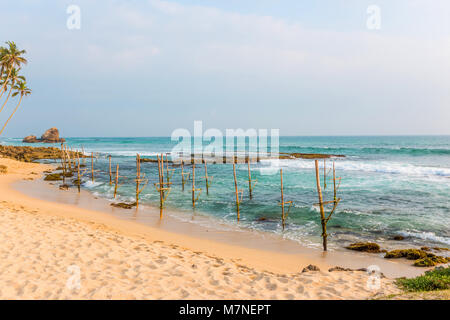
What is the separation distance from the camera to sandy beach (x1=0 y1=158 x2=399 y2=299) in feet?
17.9

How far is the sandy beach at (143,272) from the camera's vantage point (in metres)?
5.46

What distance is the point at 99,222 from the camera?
Result: 1312 centimetres

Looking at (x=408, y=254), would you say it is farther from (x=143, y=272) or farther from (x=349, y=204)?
Answer: (x=349, y=204)

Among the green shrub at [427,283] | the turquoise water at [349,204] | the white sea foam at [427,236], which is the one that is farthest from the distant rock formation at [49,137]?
the green shrub at [427,283]

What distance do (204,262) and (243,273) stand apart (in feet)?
4.34

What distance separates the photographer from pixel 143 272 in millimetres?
6504

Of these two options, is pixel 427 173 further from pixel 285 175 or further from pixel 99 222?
pixel 99 222

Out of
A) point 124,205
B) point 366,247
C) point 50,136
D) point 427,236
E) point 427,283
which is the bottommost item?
point 427,236

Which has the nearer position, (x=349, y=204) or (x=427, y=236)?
(x=427, y=236)

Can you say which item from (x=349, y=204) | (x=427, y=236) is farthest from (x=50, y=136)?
(x=427, y=236)

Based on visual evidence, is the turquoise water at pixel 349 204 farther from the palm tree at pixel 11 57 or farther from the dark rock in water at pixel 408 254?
the palm tree at pixel 11 57

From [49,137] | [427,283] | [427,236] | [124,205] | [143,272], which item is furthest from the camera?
[49,137]

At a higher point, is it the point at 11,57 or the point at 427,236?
the point at 11,57

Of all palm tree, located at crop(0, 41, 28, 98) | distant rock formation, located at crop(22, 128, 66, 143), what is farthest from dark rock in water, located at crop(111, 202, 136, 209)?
distant rock formation, located at crop(22, 128, 66, 143)
